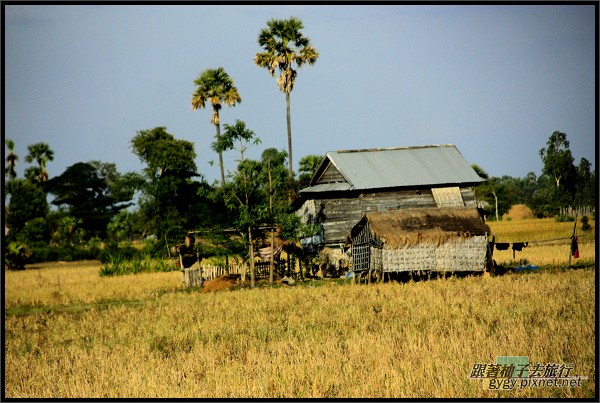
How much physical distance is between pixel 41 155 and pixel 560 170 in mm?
67369

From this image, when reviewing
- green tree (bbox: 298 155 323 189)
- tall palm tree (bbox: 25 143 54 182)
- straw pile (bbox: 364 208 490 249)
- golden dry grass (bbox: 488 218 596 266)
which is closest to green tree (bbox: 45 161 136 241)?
tall palm tree (bbox: 25 143 54 182)

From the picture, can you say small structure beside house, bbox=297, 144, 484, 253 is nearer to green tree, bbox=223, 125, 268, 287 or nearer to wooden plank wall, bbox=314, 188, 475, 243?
wooden plank wall, bbox=314, 188, 475, 243

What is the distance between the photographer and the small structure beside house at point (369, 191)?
3609 centimetres

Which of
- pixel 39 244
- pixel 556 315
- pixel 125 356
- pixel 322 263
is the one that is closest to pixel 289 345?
pixel 125 356

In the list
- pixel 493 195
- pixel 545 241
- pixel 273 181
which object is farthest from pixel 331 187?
pixel 493 195

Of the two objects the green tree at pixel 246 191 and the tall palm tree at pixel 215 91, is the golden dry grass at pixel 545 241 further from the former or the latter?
the tall palm tree at pixel 215 91

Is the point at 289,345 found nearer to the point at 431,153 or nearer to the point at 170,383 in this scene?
the point at 170,383

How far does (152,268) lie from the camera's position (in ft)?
145

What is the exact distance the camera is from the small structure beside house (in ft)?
118

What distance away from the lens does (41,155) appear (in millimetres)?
91062

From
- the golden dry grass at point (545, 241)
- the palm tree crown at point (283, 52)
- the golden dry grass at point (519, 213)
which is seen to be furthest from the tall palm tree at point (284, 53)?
the golden dry grass at point (519, 213)

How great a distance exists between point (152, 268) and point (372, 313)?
98.0 feet

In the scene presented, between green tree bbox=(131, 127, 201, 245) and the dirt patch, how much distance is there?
982 inches

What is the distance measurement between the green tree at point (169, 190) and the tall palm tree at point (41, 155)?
37431 mm
